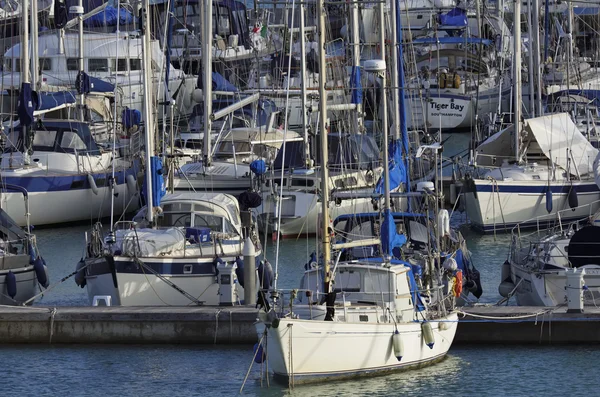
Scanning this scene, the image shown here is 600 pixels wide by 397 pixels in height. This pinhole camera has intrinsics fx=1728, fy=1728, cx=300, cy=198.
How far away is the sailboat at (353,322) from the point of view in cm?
2730

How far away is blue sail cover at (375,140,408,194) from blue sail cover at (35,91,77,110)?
11.2m

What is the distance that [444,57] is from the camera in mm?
71562

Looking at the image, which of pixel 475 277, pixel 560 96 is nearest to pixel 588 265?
pixel 475 277

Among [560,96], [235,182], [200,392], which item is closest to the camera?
[200,392]

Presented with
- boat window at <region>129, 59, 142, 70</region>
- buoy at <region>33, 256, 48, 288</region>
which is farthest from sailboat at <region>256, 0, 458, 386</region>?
boat window at <region>129, 59, 142, 70</region>

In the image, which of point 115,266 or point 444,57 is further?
point 444,57

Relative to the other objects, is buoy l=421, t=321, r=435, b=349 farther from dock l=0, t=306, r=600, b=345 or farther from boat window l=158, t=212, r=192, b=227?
boat window l=158, t=212, r=192, b=227

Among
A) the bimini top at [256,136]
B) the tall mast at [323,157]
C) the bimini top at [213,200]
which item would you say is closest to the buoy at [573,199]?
the bimini top at [256,136]

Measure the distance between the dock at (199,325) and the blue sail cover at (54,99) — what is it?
16768 millimetres

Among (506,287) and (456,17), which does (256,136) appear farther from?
(456,17)

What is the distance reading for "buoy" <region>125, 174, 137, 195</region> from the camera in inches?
1880

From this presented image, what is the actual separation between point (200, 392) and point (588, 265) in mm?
8229

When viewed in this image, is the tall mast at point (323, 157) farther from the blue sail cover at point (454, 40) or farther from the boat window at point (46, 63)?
the blue sail cover at point (454, 40)

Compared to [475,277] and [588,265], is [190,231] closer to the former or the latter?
→ [475,277]
